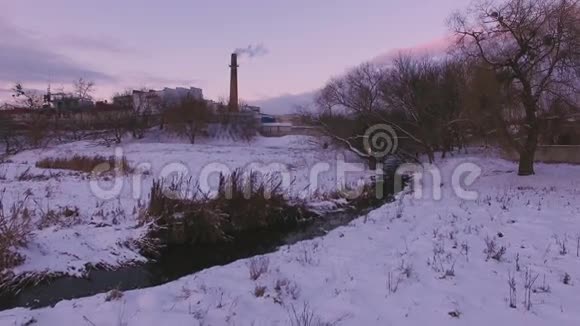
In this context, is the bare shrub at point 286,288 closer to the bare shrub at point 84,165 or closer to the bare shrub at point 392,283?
the bare shrub at point 392,283

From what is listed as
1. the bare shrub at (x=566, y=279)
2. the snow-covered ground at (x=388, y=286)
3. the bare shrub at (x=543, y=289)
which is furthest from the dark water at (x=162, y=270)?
the bare shrub at (x=566, y=279)

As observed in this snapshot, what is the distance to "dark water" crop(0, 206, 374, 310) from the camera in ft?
22.0

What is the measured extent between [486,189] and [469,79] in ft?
18.8

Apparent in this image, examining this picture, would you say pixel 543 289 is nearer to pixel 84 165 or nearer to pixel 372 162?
pixel 84 165

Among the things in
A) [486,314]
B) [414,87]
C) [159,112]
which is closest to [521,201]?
[486,314]

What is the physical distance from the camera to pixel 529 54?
1862 centimetres

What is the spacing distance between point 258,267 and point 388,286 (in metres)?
2.17

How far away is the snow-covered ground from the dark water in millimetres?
1033

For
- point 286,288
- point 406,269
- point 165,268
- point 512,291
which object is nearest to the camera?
point 512,291

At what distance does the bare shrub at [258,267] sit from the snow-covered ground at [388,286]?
6 centimetres

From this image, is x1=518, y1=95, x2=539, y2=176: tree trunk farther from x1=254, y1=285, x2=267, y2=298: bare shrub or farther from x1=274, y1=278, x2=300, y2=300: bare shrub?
x1=254, y1=285, x2=267, y2=298: bare shrub

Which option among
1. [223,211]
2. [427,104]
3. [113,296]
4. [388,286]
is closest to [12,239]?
[113,296]

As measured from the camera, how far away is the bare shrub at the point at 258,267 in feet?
21.8

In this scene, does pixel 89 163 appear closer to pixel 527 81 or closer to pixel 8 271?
pixel 8 271
